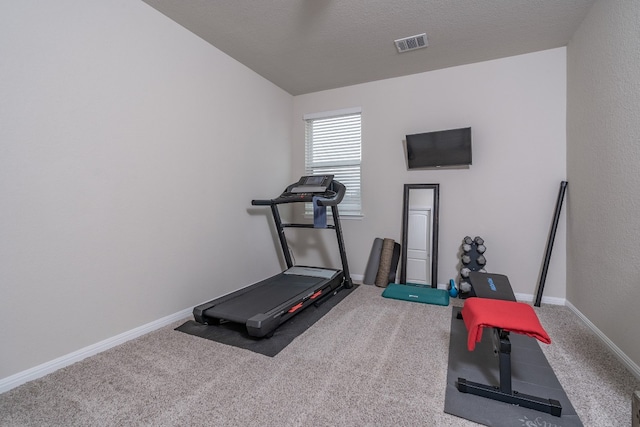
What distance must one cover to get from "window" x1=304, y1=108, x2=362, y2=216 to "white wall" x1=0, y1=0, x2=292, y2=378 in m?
1.24

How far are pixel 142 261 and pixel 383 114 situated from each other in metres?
3.02

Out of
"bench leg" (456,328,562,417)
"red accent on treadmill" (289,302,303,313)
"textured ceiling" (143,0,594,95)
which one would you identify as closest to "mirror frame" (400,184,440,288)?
"textured ceiling" (143,0,594,95)

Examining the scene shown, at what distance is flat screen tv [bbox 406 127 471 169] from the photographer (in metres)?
3.16

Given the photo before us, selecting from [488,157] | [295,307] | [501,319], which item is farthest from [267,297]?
[488,157]

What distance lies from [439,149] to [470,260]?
1.25 metres

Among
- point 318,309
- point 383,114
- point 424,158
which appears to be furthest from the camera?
point 383,114

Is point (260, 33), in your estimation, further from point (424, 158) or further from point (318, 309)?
point (318, 309)

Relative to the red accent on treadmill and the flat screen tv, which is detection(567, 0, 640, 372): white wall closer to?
the flat screen tv

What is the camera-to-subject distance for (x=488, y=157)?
319 centimetres

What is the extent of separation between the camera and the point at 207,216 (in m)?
2.85

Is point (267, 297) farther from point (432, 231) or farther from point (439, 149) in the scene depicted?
point (439, 149)

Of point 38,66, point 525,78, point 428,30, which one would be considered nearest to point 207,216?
point 38,66

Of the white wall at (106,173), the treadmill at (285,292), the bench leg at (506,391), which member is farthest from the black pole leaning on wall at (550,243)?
the white wall at (106,173)

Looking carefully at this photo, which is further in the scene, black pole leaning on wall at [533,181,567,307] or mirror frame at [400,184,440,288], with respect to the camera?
mirror frame at [400,184,440,288]
